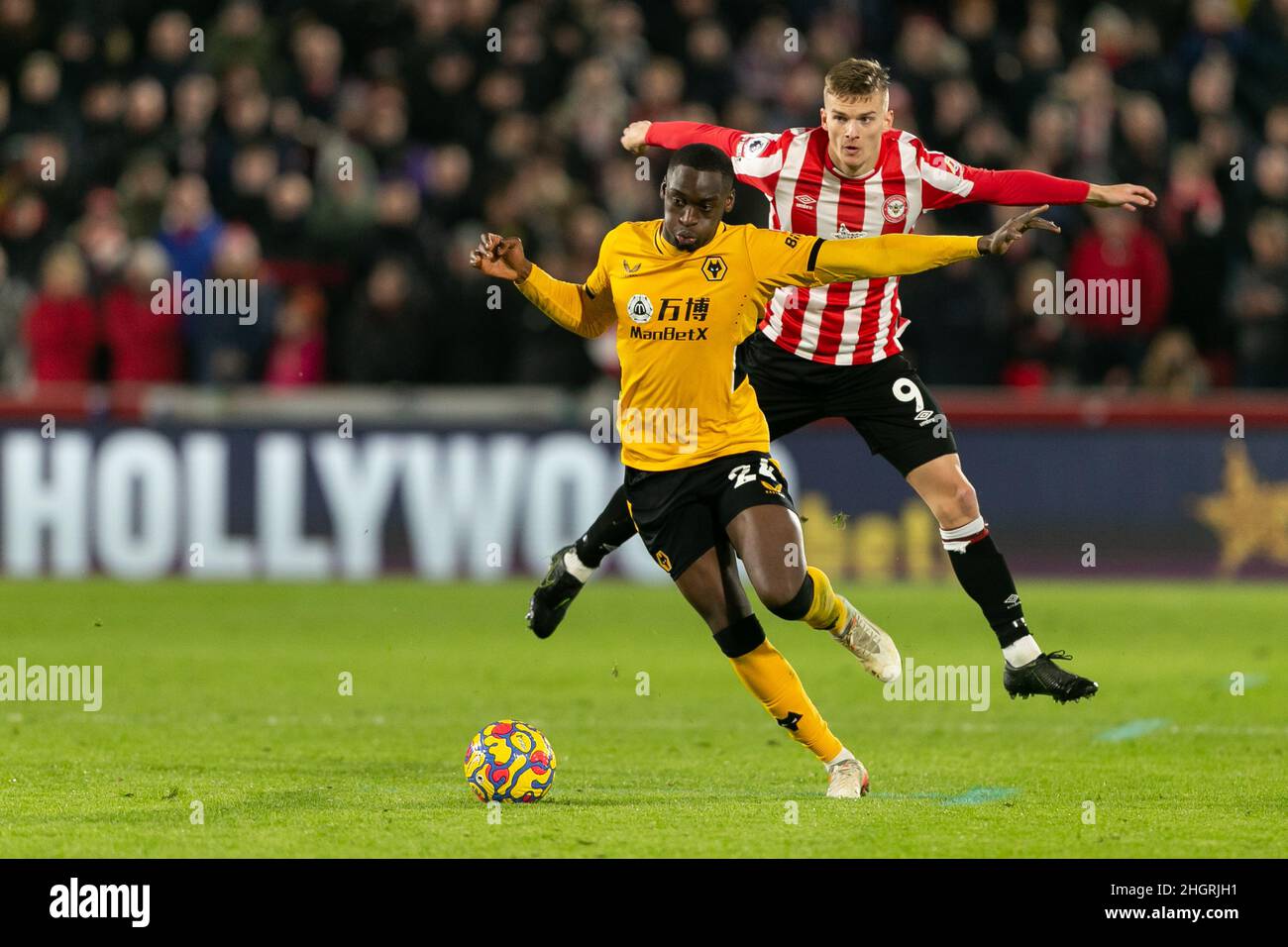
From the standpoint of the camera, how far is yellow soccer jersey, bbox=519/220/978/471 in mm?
8414

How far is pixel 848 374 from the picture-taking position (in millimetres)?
9430

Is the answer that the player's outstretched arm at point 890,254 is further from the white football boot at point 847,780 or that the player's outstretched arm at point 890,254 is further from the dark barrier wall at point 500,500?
the dark barrier wall at point 500,500

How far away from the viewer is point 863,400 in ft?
30.9

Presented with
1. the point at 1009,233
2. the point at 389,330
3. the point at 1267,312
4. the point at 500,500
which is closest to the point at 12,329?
the point at 389,330

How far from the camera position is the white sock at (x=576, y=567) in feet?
32.4

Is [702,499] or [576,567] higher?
[702,499]

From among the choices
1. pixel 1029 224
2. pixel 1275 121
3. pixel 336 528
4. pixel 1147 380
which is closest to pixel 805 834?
pixel 1029 224

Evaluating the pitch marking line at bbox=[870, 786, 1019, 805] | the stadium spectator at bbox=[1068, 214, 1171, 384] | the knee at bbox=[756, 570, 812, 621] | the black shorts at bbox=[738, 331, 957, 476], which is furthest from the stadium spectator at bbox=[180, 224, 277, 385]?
the pitch marking line at bbox=[870, 786, 1019, 805]

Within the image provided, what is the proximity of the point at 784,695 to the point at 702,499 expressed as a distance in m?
0.82

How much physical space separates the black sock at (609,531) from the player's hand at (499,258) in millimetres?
1452

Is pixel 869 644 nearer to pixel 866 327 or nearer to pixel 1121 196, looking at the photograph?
pixel 866 327

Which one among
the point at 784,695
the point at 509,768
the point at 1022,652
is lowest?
the point at 509,768

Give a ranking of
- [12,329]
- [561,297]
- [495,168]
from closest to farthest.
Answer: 1. [561,297]
2. [12,329]
3. [495,168]

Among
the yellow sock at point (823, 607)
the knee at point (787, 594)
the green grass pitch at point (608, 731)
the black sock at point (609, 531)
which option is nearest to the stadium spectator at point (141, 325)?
the green grass pitch at point (608, 731)
